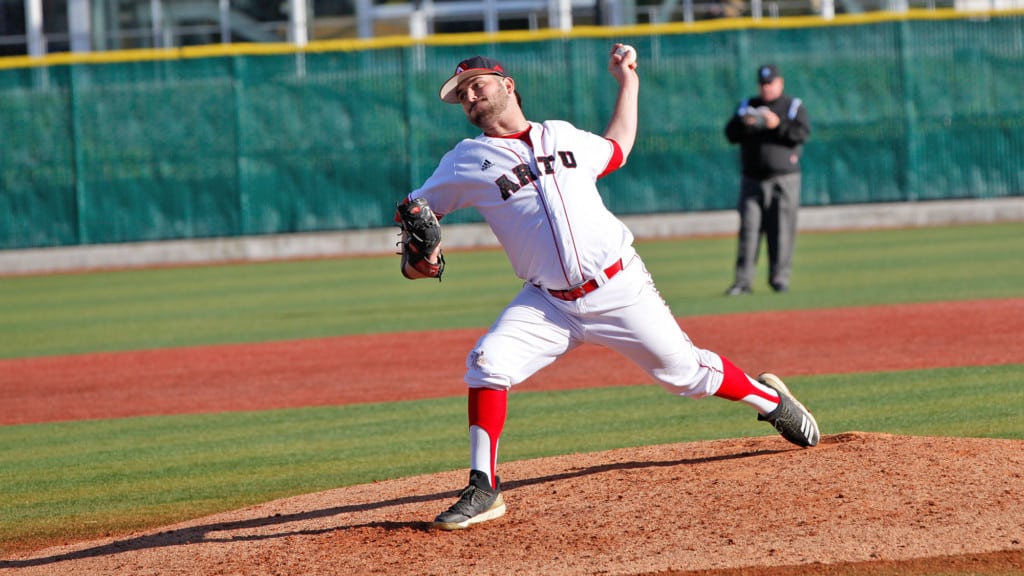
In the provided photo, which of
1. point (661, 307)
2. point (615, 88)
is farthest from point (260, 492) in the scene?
point (615, 88)

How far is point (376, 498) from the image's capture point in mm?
6156

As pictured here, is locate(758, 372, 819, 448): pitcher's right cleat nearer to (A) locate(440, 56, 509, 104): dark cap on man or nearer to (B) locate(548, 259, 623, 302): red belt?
(B) locate(548, 259, 623, 302): red belt

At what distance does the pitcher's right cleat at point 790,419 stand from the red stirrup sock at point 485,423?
1358mm

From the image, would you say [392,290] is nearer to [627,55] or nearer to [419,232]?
[627,55]

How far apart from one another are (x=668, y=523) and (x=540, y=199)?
4.48 ft

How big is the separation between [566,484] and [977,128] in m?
18.4

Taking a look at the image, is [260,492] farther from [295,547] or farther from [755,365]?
[755,365]

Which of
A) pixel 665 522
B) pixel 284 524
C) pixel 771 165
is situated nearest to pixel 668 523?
pixel 665 522

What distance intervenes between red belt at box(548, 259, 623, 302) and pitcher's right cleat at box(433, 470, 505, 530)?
0.79m

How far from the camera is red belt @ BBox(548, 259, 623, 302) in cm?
538

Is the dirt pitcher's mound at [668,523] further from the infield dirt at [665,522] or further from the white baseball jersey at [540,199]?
the white baseball jersey at [540,199]

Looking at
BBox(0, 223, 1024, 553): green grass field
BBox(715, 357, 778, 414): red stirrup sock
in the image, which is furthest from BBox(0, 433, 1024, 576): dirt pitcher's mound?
BBox(0, 223, 1024, 553): green grass field

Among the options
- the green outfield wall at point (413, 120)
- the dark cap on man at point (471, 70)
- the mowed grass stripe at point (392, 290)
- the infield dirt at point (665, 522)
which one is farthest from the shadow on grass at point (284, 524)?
the green outfield wall at point (413, 120)

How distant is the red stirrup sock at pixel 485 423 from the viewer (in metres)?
5.39
